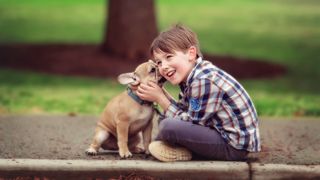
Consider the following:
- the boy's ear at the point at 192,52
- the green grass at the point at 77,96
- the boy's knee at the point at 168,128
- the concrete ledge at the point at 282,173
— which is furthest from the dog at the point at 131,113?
the green grass at the point at 77,96

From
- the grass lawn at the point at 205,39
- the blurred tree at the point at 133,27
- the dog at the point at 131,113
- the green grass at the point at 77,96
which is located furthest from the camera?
the blurred tree at the point at 133,27

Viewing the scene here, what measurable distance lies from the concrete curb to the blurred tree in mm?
8795

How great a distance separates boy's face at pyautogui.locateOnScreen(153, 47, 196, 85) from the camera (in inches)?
239

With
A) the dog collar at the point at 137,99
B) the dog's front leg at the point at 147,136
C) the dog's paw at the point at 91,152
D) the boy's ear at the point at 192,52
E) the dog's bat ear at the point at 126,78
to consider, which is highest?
the boy's ear at the point at 192,52

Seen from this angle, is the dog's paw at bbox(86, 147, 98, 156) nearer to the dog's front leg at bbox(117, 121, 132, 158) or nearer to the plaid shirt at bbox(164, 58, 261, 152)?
the dog's front leg at bbox(117, 121, 132, 158)

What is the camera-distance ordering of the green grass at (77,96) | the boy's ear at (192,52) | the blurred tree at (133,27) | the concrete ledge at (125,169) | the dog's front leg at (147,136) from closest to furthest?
the concrete ledge at (125,169), the boy's ear at (192,52), the dog's front leg at (147,136), the green grass at (77,96), the blurred tree at (133,27)

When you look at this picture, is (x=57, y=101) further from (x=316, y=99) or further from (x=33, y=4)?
(x=33, y=4)

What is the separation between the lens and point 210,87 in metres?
5.87

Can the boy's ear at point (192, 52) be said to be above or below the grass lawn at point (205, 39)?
below

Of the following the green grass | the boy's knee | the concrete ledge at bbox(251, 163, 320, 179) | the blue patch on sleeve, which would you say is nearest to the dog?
the boy's knee

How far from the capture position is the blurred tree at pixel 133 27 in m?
14.7

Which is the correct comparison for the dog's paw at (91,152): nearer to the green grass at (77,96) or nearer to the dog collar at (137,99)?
the dog collar at (137,99)

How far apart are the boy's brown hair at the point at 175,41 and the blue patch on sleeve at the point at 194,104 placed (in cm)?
45

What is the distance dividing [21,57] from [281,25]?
1173cm
